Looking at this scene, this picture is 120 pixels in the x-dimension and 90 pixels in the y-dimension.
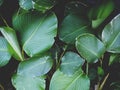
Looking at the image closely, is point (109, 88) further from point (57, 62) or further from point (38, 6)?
point (38, 6)

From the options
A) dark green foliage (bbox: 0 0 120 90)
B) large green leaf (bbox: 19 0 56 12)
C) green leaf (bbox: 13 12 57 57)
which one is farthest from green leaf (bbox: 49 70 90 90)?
large green leaf (bbox: 19 0 56 12)

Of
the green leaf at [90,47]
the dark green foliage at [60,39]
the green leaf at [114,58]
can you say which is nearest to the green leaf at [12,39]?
the dark green foliage at [60,39]

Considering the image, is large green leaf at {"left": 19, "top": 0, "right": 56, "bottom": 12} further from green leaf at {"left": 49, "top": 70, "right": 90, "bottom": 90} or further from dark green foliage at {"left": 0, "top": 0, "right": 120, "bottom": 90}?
green leaf at {"left": 49, "top": 70, "right": 90, "bottom": 90}

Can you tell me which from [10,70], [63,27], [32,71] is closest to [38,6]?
[63,27]

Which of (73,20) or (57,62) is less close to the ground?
(73,20)

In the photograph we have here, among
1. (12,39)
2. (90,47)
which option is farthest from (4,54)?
(90,47)

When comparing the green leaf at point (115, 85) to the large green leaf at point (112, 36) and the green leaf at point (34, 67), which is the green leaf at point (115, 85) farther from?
the green leaf at point (34, 67)
